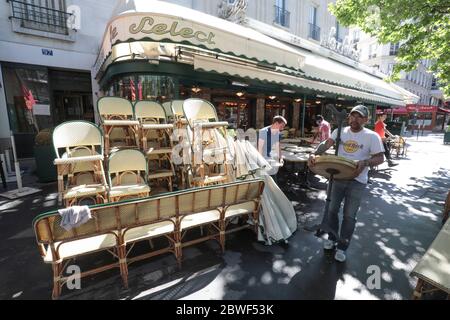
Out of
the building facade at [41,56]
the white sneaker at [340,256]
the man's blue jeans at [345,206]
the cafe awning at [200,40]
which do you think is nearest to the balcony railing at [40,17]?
the building facade at [41,56]

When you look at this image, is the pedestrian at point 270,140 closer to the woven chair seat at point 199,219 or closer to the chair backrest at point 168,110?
the woven chair seat at point 199,219

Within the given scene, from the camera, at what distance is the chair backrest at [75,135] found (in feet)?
11.6

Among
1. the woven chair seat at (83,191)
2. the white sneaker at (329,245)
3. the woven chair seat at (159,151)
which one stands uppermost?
the woven chair seat at (159,151)

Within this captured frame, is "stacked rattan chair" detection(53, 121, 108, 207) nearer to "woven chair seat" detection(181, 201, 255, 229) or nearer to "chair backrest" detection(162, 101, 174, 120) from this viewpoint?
"woven chair seat" detection(181, 201, 255, 229)

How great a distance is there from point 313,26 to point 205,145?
1493cm

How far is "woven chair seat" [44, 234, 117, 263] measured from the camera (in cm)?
234

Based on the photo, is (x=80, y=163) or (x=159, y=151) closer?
(x=80, y=163)

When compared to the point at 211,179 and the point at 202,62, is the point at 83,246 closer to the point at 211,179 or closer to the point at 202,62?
the point at 211,179

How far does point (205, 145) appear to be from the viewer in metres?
4.26

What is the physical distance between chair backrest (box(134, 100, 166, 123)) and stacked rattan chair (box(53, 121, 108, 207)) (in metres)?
1.04

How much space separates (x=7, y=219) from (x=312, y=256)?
5.28 m

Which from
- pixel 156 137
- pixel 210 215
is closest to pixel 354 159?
pixel 210 215

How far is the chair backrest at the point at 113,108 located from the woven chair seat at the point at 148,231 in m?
2.63
